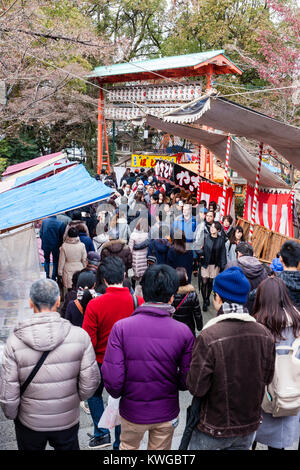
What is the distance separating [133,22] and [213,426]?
2695 centimetres

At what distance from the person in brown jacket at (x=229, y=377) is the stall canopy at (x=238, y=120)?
4.31 m

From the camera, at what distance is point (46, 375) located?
254 cm

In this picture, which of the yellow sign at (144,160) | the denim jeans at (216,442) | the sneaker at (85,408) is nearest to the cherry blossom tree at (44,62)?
the yellow sign at (144,160)

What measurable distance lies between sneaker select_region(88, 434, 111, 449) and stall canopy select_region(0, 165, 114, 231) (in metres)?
2.29

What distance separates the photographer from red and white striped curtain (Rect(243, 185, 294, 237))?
911 centimetres

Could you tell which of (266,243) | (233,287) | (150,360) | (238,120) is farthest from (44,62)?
(150,360)

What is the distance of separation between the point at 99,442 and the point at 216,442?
5.02ft

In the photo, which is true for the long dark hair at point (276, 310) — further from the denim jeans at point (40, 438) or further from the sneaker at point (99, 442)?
the sneaker at point (99, 442)

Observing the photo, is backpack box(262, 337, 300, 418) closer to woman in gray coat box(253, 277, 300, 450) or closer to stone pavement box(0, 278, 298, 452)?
woman in gray coat box(253, 277, 300, 450)

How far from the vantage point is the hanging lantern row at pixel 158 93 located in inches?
659

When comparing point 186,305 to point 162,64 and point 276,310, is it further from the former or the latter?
point 162,64

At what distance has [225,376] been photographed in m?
2.37

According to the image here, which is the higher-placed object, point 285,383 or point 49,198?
point 49,198
